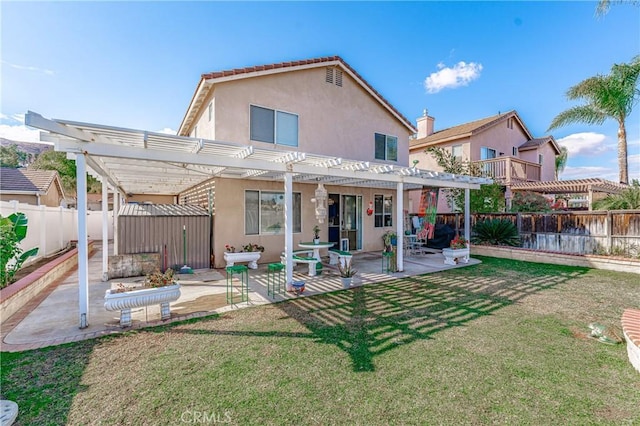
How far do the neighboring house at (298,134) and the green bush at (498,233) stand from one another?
3.77 meters

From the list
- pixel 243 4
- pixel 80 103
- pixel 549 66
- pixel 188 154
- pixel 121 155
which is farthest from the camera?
pixel 549 66

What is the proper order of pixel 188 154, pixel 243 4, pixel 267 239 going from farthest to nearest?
pixel 267 239 → pixel 243 4 → pixel 188 154

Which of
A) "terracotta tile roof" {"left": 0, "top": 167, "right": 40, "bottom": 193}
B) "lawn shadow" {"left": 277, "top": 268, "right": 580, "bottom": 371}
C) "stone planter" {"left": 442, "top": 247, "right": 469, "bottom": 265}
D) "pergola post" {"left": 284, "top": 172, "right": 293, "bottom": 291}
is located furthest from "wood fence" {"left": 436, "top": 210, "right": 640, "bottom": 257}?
"terracotta tile roof" {"left": 0, "top": 167, "right": 40, "bottom": 193}

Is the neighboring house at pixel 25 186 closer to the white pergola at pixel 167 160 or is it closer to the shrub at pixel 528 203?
the white pergola at pixel 167 160

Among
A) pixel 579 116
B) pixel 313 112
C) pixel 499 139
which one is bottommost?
pixel 313 112

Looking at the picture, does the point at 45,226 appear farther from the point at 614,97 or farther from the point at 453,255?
the point at 614,97

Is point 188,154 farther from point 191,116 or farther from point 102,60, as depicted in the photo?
point 102,60

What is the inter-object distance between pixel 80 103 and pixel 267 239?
9819 mm

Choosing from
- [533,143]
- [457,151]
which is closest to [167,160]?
[457,151]

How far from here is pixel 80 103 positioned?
11719 millimetres

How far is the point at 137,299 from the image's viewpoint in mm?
4539

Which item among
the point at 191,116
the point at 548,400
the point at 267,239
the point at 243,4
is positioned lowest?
the point at 548,400

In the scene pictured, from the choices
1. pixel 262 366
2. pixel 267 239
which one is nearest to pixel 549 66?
pixel 267 239

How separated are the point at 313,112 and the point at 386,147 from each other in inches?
159
